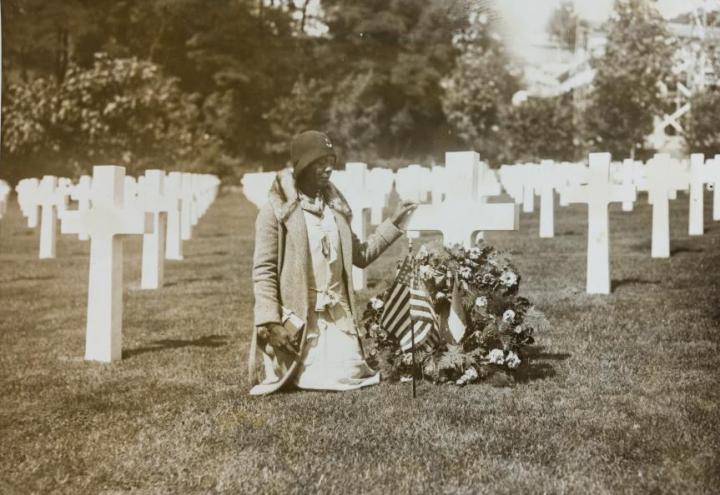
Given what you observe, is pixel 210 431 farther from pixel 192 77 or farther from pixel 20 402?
pixel 192 77

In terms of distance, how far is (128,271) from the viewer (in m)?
11.7

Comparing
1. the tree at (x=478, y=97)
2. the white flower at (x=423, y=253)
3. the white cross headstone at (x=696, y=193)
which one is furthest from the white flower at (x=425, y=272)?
the tree at (x=478, y=97)

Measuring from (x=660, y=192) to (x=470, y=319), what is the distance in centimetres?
513

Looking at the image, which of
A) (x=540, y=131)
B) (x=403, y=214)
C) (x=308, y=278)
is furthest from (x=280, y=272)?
(x=540, y=131)

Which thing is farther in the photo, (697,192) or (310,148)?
(697,192)

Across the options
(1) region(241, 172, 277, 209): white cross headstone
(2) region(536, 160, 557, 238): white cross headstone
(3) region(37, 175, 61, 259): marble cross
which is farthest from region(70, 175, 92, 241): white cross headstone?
(2) region(536, 160, 557, 238): white cross headstone

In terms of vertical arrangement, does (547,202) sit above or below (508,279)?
above

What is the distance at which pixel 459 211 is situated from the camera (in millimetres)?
5852

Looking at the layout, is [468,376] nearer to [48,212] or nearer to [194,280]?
[194,280]

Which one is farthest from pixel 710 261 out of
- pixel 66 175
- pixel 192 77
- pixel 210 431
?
pixel 192 77

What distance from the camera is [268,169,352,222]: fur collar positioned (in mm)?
5301

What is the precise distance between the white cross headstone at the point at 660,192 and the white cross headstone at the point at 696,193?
29cm

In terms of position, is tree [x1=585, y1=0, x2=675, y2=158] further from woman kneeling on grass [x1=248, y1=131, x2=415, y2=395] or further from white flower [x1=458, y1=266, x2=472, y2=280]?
woman kneeling on grass [x1=248, y1=131, x2=415, y2=395]

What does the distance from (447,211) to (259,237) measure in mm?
1292
